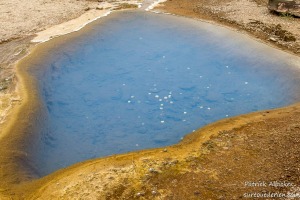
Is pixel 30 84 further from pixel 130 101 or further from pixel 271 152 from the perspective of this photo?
pixel 271 152

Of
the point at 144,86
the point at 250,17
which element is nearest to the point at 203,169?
the point at 144,86

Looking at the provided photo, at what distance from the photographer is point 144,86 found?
17.8 metres

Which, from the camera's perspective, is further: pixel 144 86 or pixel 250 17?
pixel 250 17

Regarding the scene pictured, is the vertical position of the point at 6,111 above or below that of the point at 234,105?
above

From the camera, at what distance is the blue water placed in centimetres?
1425

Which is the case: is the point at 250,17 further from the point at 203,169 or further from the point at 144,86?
the point at 203,169

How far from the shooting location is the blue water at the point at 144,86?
1425 cm

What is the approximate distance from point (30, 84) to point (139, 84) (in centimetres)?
544

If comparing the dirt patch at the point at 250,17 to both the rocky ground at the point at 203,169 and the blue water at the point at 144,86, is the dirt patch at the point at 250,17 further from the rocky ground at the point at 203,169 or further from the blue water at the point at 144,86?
the rocky ground at the point at 203,169

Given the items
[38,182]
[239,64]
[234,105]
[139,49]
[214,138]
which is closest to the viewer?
[38,182]

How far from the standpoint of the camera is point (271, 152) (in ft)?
39.5

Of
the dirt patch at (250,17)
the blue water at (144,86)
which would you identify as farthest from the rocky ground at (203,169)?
the dirt patch at (250,17)

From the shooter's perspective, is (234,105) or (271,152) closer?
(271,152)

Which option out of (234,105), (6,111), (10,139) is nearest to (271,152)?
(234,105)
